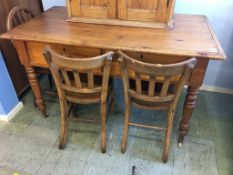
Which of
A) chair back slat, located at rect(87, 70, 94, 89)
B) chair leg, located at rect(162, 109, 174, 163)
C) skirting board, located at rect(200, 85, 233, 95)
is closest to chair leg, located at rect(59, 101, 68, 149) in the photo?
chair back slat, located at rect(87, 70, 94, 89)

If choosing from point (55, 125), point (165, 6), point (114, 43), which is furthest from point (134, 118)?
point (165, 6)

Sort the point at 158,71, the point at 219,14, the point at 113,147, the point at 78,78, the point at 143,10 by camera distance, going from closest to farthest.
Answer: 1. the point at 158,71
2. the point at 78,78
3. the point at 143,10
4. the point at 113,147
5. the point at 219,14

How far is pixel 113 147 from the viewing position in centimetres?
172

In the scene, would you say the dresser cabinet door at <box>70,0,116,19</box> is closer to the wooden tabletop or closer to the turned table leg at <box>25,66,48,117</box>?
the wooden tabletop

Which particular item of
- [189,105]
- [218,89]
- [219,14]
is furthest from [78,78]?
[218,89]

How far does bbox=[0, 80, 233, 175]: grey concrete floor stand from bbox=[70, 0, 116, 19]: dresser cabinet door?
3.00ft

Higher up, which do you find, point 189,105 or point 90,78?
point 90,78

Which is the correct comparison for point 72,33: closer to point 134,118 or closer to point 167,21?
point 167,21

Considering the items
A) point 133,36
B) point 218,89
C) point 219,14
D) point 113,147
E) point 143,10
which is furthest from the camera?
point 218,89

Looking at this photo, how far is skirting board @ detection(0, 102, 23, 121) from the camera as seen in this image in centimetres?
196

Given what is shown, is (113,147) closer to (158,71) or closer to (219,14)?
(158,71)

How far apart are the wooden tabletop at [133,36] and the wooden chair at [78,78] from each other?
0.18 meters

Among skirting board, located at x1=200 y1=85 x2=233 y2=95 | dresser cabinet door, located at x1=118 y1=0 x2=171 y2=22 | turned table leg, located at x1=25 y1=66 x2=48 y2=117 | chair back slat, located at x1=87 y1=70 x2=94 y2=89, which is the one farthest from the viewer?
skirting board, located at x1=200 y1=85 x2=233 y2=95

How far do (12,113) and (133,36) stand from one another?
140 centimetres
